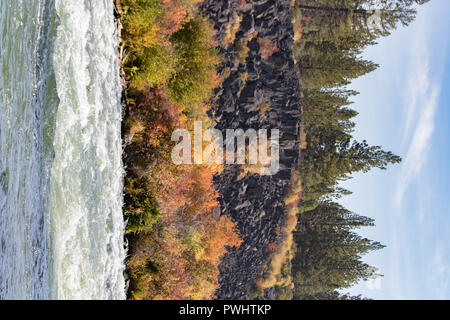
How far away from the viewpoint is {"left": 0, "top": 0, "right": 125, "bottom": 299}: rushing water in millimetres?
8133

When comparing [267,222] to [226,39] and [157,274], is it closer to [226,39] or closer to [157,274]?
[157,274]

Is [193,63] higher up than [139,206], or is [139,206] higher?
[193,63]

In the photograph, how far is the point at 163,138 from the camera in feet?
44.0

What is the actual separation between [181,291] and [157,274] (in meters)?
1.98

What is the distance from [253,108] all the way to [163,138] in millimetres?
5930

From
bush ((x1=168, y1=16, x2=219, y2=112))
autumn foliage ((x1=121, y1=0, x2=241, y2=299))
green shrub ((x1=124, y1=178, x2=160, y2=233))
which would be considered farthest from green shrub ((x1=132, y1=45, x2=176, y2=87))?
green shrub ((x1=124, y1=178, x2=160, y2=233))

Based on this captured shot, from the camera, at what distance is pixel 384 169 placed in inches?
939

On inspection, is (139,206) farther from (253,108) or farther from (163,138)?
(253,108)

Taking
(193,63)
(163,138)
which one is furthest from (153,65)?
(163,138)

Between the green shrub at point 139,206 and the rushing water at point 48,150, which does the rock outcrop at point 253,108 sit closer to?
the green shrub at point 139,206

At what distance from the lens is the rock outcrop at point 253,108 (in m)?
16.7

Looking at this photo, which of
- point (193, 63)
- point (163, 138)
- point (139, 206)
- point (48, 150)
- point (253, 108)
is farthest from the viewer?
point (253, 108)

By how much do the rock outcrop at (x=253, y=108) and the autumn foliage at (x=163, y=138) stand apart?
3.92 ft
